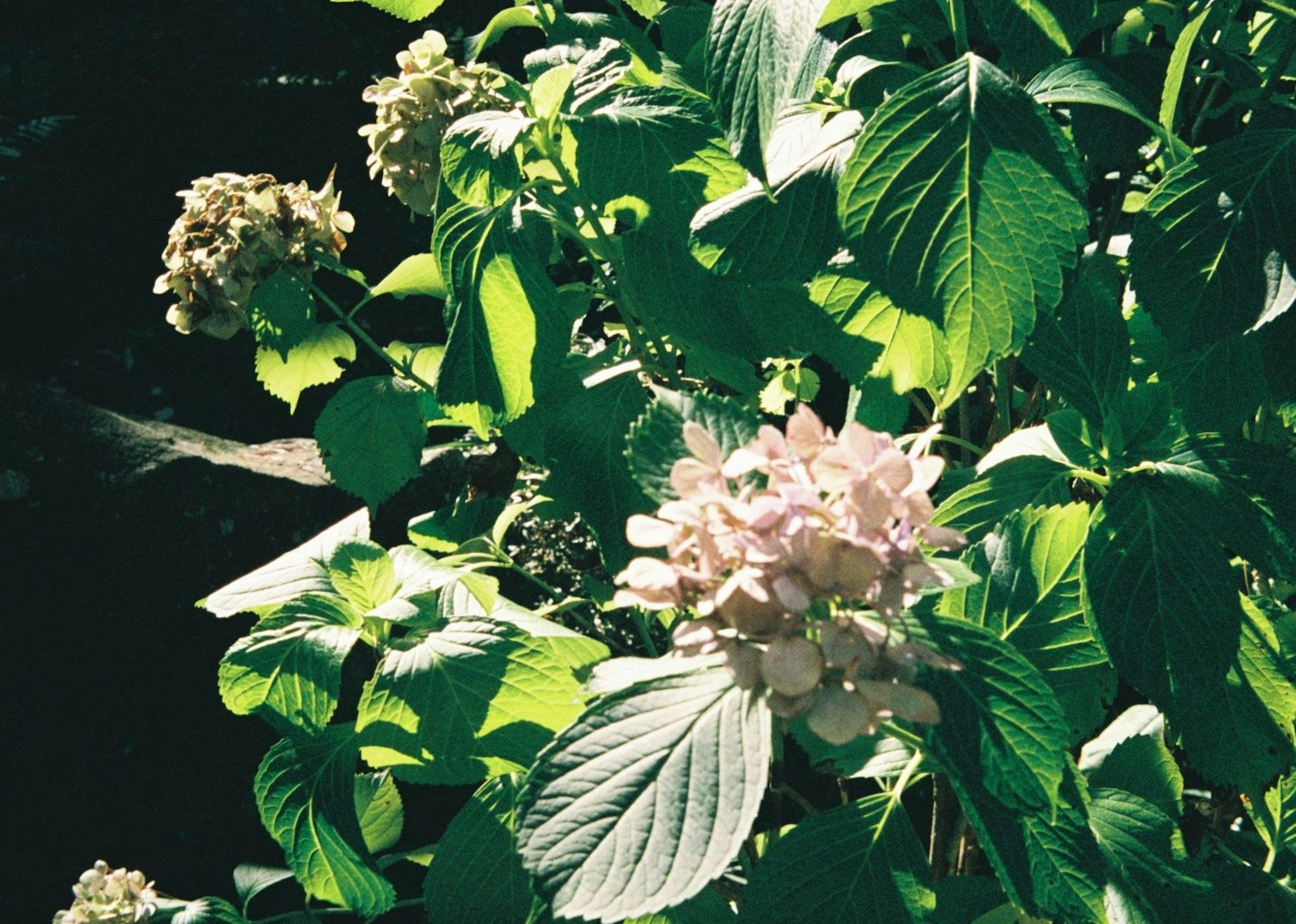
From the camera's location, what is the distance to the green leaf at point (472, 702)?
34.0 inches

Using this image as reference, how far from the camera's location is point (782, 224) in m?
0.75

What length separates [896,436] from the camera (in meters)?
1.12

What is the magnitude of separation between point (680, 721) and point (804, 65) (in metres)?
0.53

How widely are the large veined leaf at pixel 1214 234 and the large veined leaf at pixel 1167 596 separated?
0.36ft

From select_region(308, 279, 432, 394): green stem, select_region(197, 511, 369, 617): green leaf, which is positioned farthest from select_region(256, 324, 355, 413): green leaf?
select_region(197, 511, 369, 617): green leaf

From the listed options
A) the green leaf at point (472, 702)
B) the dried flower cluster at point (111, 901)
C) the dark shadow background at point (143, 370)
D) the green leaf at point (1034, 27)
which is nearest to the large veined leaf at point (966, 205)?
the green leaf at point (1034, 27)

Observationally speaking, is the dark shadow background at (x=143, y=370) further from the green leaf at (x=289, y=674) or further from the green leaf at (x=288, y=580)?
the green leaf at (x=289, y=674)

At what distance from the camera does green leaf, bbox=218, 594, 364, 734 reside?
93 centimetres

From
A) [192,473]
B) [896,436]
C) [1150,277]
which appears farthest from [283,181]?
[1150,277]

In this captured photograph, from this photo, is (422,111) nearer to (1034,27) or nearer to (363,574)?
(363,574)

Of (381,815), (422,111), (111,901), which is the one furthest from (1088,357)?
(111,901)

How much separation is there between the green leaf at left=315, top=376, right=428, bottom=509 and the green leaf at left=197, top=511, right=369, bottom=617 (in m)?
0.04

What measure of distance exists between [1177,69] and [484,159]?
499 mm

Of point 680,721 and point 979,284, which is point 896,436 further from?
point 680,721
